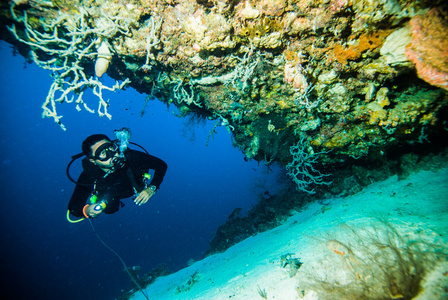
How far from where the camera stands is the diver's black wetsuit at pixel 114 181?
3987mm

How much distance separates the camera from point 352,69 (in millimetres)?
2939

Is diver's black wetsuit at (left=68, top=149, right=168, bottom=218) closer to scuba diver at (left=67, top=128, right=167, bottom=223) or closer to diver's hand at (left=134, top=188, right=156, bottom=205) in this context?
scuba diver at (left=67, top=128, right=167, bottom=223)

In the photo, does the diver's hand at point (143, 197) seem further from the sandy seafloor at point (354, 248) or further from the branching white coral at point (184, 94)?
the branching white coral at point (184, 94)

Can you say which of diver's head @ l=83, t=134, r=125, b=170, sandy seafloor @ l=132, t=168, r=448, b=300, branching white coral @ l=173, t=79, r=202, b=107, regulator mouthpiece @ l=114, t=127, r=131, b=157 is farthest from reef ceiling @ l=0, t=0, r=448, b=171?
sandy seafloor @ l=132, t=168, r=448, b=300

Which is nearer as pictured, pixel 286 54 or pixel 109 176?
pixel 286 54

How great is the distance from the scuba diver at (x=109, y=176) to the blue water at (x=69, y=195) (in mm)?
773

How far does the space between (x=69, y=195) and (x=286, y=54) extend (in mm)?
97513

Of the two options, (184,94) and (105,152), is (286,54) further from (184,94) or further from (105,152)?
(105,152)

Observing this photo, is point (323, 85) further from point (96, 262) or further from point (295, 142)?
point (96, 262)

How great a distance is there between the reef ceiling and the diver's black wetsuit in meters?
1.48

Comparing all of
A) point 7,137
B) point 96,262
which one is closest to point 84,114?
point 7,137

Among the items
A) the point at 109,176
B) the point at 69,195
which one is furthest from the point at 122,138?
the point at 69,195

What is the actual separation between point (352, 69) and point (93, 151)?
506 centimetres

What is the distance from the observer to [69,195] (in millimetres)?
73500
